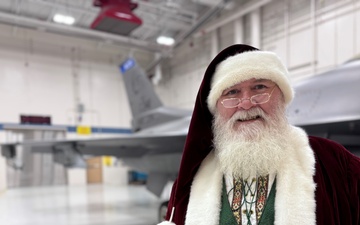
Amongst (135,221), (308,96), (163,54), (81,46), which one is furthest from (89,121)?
(308,96)

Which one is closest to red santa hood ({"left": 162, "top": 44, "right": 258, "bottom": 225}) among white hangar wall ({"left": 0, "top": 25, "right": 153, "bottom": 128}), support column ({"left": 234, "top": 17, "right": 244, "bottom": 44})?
support column ({"left": 234, "top": 17, "right": 244, "bottom": 44})

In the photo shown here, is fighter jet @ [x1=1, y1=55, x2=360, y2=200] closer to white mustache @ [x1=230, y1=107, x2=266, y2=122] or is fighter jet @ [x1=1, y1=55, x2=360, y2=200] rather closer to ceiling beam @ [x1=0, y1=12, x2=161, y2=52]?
white mustache @ [x1=230, y1=107, x2=266, y2=122]

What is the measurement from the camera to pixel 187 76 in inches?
521

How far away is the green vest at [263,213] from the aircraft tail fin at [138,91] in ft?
19.4

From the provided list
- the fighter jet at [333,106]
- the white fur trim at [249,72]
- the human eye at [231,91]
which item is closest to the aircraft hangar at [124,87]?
the fighter jet at [333,106]

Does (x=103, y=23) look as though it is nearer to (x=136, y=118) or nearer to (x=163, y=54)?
(x=136, y=118)

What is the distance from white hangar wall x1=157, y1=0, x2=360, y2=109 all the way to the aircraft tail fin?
3.91 m

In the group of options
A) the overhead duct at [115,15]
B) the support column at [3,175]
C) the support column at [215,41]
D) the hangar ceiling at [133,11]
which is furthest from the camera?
the support column at [215,41]

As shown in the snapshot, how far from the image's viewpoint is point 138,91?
7.14m

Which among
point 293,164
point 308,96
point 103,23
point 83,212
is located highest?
point 103,23

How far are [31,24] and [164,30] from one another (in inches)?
200

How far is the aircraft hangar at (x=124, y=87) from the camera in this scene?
487 centimetres

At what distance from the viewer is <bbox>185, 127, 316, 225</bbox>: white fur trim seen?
974 millimetres

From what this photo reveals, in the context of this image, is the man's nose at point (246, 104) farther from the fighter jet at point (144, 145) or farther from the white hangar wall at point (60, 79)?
the white hangar wall at point (60, 79)
